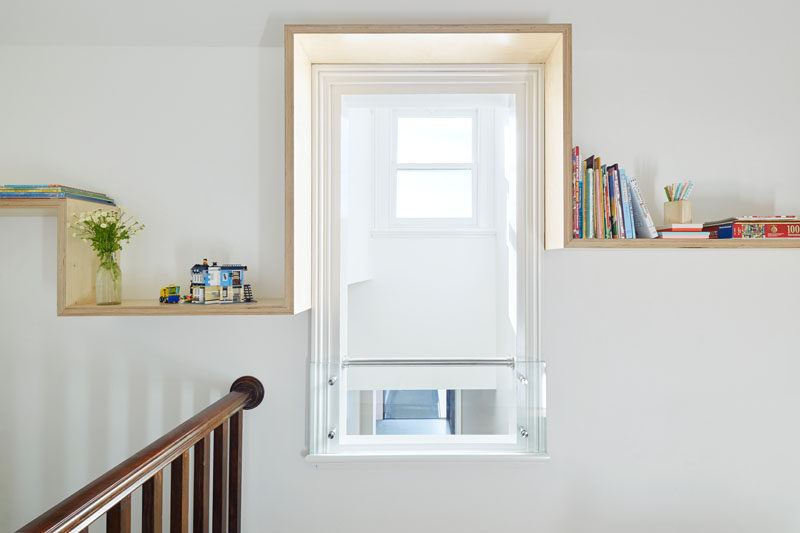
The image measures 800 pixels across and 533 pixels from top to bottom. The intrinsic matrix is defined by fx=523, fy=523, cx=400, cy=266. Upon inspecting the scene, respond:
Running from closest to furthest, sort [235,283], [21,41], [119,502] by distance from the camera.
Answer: [119,502] → [235,283] → [21,41]

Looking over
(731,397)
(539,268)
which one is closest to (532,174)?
(539,268)

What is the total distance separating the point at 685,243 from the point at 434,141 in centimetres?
176

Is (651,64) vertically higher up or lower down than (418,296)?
higher up

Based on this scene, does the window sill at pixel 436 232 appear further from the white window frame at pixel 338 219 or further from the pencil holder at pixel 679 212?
the pencil holder at pixel 679 212

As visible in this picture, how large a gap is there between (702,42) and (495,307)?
1.75 meters

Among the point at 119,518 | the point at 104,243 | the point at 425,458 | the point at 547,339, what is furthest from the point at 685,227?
the point at 104,243

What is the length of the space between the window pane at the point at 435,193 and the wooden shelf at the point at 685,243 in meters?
1.59

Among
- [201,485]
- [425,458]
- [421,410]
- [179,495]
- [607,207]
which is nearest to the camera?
[179,495]

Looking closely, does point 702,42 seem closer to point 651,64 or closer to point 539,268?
point 651,64

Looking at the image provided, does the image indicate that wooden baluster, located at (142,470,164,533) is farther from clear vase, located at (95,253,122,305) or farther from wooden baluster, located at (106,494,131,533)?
clear vase, located at (95,253,122,305)

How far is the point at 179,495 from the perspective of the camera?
1.22 meters

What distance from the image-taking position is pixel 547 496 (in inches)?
70.0

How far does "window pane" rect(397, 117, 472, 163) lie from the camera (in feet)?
9.80

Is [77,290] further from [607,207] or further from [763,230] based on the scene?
[763,230]
